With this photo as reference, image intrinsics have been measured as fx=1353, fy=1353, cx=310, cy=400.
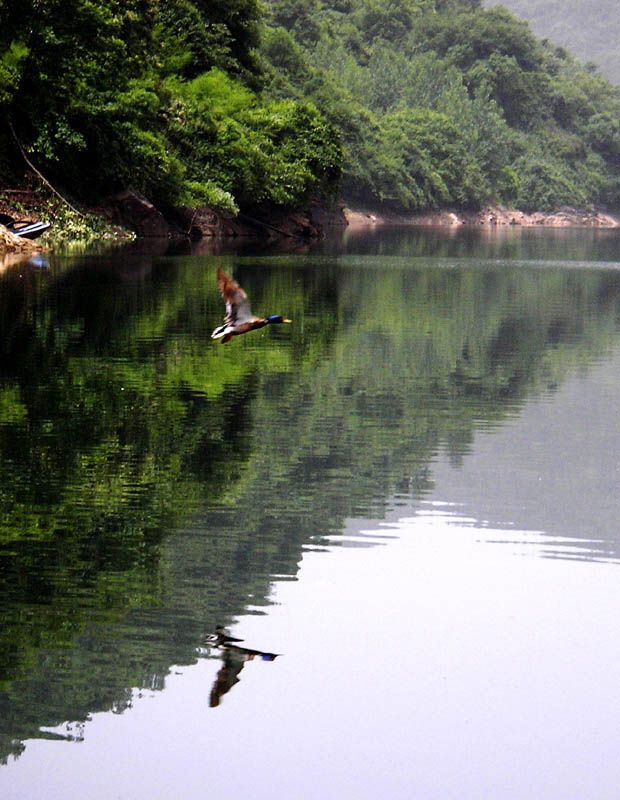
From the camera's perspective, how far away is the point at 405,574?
8.97 metres

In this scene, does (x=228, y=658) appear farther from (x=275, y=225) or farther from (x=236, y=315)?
(x=275, y=225)

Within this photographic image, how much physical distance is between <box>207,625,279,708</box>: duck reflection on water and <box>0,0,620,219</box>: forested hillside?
116 ft

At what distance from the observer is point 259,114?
64812 millimetres

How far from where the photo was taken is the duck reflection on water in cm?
689

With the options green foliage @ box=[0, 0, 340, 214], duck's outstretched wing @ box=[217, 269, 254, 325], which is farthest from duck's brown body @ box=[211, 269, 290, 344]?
green foliage @ box=[0, 0, 340, 214]

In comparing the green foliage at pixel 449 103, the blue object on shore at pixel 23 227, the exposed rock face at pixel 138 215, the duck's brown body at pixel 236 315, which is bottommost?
the duck's brown body at pixel 236 315

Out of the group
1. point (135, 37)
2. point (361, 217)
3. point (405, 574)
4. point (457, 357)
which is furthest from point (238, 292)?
point (361, 217)

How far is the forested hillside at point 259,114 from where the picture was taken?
44500 mm

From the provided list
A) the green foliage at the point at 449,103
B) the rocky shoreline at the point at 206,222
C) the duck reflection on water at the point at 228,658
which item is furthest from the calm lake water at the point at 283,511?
the green foliage at the point at 449,103

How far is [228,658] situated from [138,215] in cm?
4753

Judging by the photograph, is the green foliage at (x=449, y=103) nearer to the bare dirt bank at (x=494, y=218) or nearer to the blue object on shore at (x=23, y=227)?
the bare dirt bank at (x=494, y=218)

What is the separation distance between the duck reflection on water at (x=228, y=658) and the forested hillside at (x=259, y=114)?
35.3m

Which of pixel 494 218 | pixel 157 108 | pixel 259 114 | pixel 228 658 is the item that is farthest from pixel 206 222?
pixel 494 218

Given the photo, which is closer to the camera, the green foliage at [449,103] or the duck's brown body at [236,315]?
the duck's brown body at [236,315]
